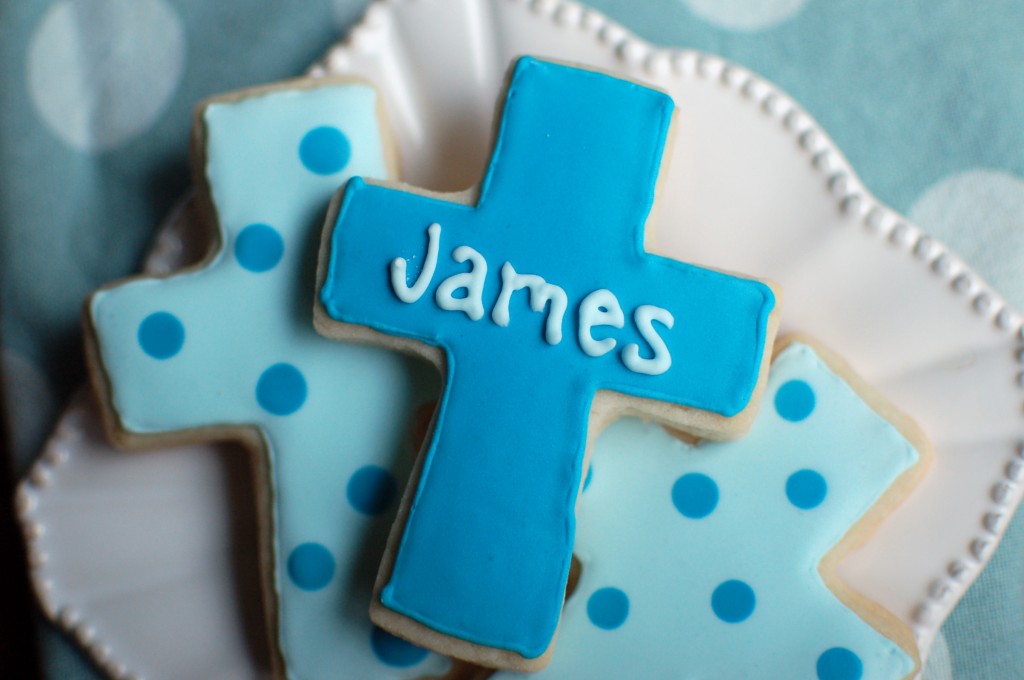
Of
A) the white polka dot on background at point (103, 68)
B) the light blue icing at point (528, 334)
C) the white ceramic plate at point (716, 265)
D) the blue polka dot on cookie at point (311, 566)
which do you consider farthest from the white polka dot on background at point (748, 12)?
the blue polka dot on cookie at point (311, 566)

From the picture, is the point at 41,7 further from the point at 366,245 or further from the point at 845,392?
the point at 845,392

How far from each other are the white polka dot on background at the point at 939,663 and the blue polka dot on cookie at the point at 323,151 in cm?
65

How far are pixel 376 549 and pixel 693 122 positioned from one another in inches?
17.6

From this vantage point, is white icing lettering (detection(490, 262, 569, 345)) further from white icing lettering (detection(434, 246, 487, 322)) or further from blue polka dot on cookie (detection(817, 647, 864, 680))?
blue polka dot on cookie (detection(817, 647, 864, 680))

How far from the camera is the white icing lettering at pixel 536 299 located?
0.60m

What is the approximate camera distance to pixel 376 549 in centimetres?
65

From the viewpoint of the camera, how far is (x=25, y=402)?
0.78 meters

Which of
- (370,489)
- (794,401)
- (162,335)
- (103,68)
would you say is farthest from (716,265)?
(103,68)

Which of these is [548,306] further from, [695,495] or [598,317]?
[695,495]

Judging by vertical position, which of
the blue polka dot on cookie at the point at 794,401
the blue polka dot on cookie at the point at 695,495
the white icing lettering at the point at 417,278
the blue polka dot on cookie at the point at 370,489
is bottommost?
the blue polka dot on cookie at the point at 370,489

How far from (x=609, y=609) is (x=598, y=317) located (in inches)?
8.6

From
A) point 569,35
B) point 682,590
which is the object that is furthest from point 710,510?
point 569,35

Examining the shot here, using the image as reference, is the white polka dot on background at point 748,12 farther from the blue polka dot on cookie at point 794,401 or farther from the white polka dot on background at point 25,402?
the white polka dot on background at point 25,402

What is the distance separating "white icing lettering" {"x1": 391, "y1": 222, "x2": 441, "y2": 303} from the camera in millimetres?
613
